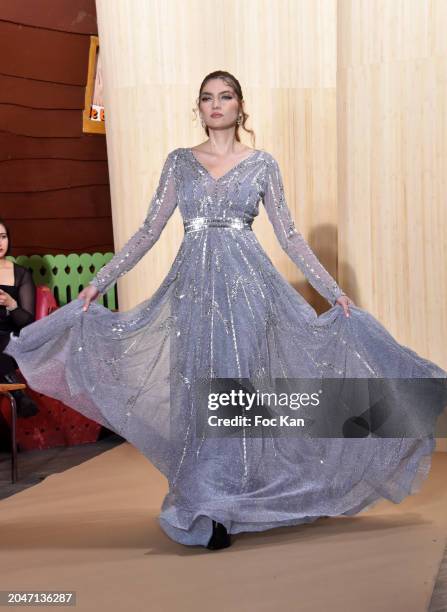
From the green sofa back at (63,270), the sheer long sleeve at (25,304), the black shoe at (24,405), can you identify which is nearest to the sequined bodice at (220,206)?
the black shoe at (24,405)

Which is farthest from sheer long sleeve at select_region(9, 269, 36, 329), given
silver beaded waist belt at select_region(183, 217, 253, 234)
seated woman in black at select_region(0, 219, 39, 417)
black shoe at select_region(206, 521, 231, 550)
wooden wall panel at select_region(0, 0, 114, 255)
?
black shoe at select_region(206, 521, 231, 550)

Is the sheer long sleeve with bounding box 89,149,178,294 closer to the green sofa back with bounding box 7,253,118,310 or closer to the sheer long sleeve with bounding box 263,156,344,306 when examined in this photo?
the sheer long sleeve with bounding box 263,156,344,306

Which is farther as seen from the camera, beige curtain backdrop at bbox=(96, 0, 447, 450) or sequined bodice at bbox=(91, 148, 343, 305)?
beige curtain backdrop at bbox=(96, 0, 447, 450)

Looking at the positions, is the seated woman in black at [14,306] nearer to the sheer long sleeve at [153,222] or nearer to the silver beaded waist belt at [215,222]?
the sheer long sleeve at [153,222]

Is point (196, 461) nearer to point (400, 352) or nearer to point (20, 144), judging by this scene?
point (400, 352)

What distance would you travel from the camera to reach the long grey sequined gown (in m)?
3.70

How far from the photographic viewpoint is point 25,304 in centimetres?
584

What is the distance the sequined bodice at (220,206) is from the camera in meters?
3.81

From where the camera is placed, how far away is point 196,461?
3641mm

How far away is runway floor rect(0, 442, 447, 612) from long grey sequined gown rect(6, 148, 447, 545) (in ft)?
0.47

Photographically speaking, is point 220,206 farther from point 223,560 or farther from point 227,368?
point 223,560

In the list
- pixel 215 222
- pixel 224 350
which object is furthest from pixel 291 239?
pixel 224 350

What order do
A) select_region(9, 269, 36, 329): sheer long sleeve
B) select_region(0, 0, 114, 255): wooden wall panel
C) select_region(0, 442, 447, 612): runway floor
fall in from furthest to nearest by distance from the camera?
select_region(0, 0, 114, 255): wooden wall panel
select_region(9, 269, 36, 329): sheer long sleeve
select_region(0, 442, 447, 612): runway floor

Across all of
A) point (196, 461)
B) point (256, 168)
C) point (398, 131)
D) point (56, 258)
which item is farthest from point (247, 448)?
point (56, 258)
